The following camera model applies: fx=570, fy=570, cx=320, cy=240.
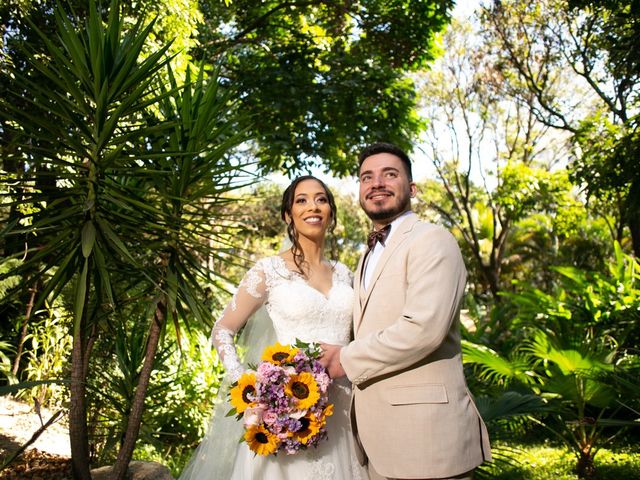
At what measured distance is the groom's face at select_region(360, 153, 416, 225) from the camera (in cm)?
278

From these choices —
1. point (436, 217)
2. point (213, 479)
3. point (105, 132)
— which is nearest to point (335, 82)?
point (105, 132)

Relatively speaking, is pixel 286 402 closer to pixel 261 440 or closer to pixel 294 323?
pixel 261 440

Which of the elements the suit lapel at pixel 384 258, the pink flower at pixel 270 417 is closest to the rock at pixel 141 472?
the pink flower at pixel 270 417

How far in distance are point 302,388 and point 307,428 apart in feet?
0.68

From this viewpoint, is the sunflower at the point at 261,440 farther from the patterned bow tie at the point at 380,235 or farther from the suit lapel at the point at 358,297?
the patterned bow tie at the point at 380,235

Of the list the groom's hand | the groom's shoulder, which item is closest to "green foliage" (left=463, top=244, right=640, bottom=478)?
the groom's hand

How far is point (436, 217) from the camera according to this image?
97.0 feet

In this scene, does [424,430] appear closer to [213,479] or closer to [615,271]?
[213,479]

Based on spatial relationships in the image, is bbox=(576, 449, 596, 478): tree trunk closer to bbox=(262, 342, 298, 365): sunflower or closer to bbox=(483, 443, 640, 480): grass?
bbox=(483, 443, 640, 480): grass

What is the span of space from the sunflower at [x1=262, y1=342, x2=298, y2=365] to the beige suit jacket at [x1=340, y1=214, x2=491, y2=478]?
0.30 m

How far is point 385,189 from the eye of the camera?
2777 mm

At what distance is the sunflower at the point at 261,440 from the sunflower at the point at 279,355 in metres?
0.31

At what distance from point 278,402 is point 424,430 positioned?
68cm

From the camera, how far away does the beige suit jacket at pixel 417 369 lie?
2.33 metres
